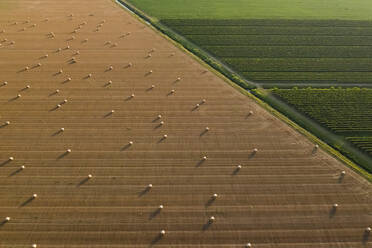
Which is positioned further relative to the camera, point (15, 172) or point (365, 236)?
point (15, 172)

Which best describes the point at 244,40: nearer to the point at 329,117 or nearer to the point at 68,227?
the point at 329,117

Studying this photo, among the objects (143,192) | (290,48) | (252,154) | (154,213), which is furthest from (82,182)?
(290,48)

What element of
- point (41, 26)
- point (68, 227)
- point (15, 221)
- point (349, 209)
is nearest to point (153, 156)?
point (68, 227)

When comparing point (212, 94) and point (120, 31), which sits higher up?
point (120, 31)

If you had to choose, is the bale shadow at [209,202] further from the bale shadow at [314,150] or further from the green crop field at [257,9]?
the green crop field at [257,9]

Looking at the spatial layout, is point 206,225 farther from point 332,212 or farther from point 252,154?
point 332,212

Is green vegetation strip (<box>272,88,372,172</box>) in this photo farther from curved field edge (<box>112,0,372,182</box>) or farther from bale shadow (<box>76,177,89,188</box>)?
bale shadow (<box>76,177,89,188</box>)
